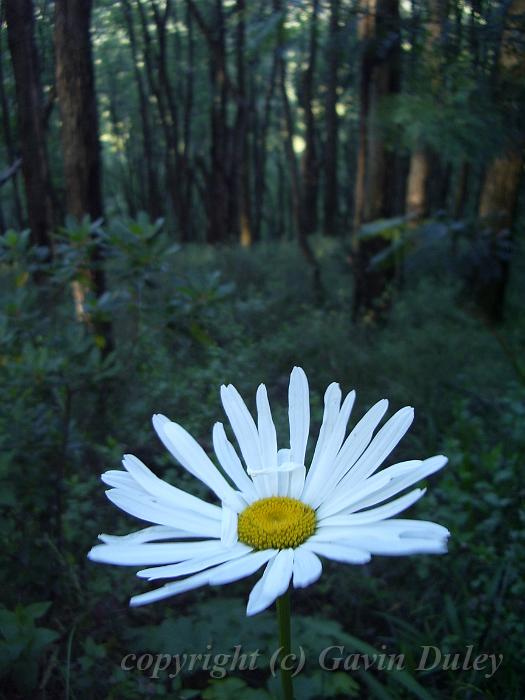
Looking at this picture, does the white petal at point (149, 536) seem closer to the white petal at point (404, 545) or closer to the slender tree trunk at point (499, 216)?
the white petal at point (404, 545)

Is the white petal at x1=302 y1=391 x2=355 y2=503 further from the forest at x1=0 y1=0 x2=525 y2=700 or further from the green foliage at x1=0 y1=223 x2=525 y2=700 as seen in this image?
the green foliage at x1=0 y1=223 x2=525 y2=700

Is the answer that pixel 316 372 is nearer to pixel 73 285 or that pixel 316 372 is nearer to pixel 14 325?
pixel 73 285

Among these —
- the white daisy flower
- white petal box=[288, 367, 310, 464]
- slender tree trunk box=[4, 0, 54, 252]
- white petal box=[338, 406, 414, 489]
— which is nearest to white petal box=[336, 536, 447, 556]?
the white daisy flower

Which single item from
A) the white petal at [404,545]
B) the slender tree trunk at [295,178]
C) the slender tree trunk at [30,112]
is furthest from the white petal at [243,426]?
the slender tree trunk at [295,178]

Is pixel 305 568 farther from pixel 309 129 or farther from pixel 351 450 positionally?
pixel 309 129

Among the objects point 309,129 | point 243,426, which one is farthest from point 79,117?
point 309,129
